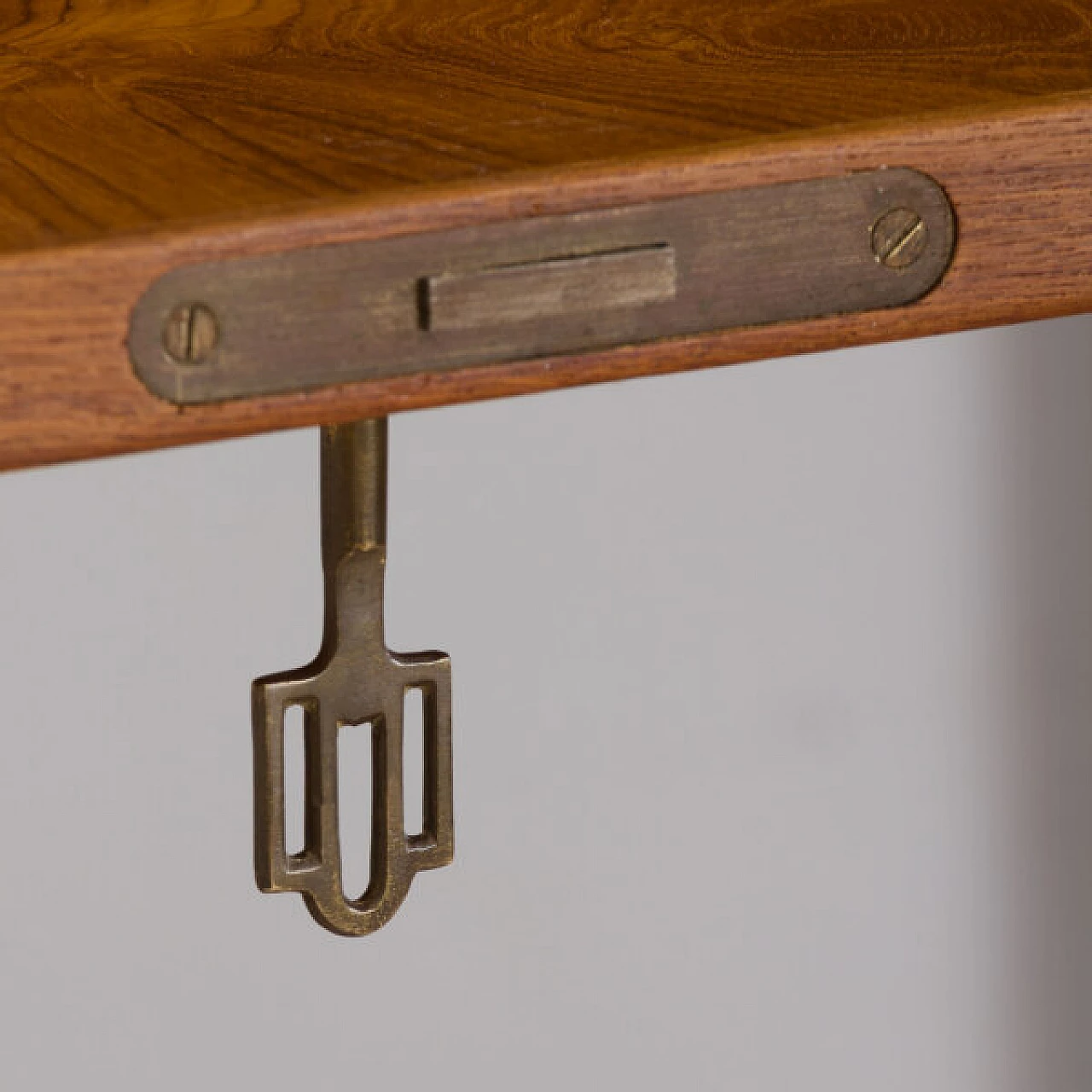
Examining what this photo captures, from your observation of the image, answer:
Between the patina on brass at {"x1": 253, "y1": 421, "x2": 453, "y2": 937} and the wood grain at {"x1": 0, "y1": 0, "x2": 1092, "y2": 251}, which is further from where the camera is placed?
the patina on brass at {"x1": 253, "y1": 421, "x2": 453, "y2": 937}

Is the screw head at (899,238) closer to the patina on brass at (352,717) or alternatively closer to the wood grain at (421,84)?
the wood grain at (421,84)

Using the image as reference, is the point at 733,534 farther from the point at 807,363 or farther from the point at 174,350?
the point at 174,350

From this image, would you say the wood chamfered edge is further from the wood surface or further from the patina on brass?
the patina on brass

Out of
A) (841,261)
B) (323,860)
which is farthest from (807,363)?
(841,261)

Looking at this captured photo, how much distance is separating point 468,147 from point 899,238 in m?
0.08

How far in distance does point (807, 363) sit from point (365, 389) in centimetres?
52

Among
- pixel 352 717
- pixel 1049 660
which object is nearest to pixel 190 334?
pixel 352 717

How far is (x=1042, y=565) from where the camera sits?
103cm

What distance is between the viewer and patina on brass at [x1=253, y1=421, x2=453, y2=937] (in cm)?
61

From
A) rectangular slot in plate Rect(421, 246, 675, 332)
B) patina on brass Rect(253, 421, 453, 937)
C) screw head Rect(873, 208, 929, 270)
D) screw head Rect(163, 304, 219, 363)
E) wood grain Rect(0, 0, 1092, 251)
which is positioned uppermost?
wood grain Rect(0, 0, 1092, 251)

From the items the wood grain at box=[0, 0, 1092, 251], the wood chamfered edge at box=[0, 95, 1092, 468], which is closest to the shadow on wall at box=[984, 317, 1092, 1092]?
the wood grain at box=[0, 0, 1092, 251]

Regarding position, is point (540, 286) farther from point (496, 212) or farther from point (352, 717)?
point (352, 717)

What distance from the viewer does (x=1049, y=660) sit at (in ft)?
3.41

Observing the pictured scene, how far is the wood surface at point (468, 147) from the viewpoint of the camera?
422mm
